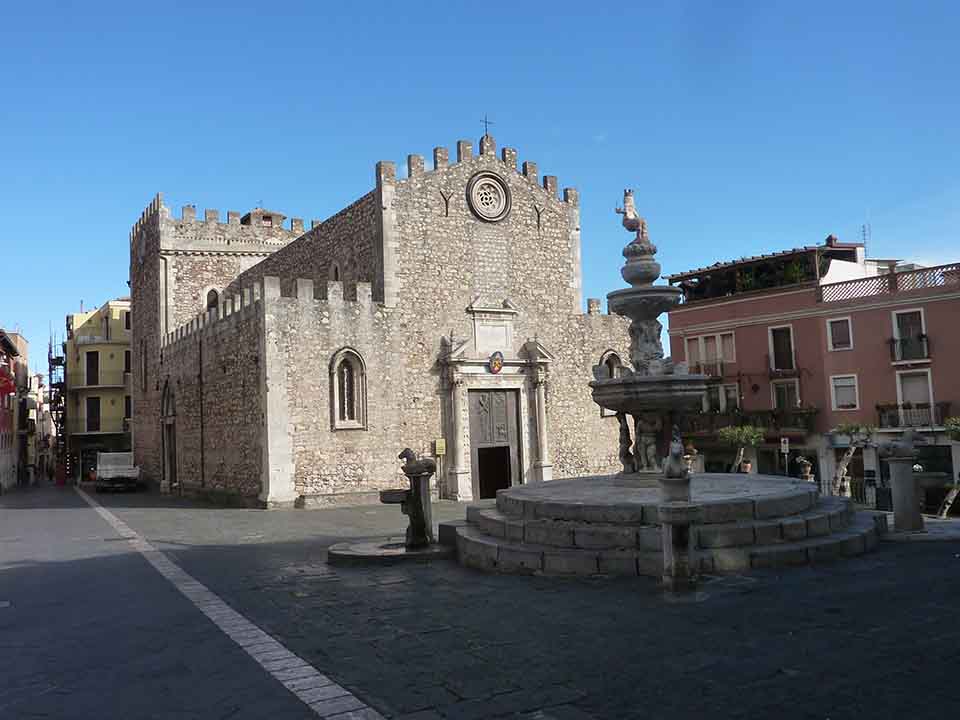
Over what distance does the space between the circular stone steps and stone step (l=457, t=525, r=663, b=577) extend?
1 centimetres

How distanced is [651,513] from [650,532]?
33 cm

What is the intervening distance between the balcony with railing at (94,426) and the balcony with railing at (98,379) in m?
2.33

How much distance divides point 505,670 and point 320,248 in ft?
76.2

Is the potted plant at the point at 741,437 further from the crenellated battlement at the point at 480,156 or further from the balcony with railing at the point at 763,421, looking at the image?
the crenellated battlement at the point at 480,156

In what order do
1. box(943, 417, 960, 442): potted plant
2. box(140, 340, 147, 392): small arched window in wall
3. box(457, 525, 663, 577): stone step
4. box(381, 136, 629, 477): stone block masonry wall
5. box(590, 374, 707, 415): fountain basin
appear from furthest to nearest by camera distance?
box(140, 340, 147, 392): small arched window in wall, box(943, 417, 960, 442): potted plant, box(381, 136, 629, 477): stone block masonry wall, box(590, 374, 707, 415): fountain basin, box(457, 525, 663, 577): stone step

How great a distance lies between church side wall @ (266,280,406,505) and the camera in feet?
71.6

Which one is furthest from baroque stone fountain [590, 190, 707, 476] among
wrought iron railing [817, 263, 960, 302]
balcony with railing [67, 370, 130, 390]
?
balcony with railing [67, 370, 130, 390]

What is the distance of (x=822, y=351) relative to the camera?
34156mm

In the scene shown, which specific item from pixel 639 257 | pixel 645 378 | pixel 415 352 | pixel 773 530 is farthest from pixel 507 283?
pixel 773 530

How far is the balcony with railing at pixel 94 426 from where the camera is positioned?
52812 millimetres

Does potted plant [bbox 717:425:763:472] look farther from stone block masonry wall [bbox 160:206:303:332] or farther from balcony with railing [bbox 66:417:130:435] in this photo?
balcony with railing [bbox 66:417:130:435]

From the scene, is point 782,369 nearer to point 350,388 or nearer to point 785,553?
point 350,388

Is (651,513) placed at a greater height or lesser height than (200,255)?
lesser

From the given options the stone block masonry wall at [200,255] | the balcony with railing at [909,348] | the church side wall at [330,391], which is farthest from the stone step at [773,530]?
the stone block masonry wall at [200,255]
